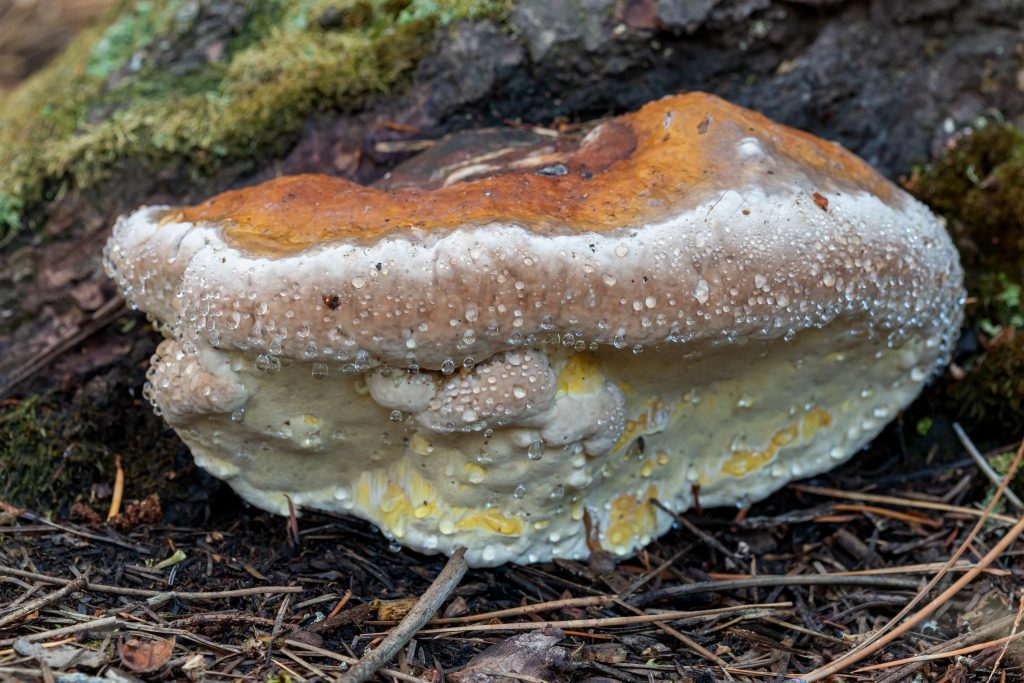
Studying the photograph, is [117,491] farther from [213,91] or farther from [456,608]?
[213,91]

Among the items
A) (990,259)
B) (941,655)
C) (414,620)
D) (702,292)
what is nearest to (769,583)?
(941,655)

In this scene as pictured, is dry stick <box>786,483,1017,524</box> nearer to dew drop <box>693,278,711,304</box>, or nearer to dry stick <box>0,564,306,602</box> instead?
dew drop <box>693,278,711,304</box>

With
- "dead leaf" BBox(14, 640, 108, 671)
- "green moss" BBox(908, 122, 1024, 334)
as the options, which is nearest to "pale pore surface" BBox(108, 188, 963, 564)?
"green moss" BBox(908, 122, 1024, 334)

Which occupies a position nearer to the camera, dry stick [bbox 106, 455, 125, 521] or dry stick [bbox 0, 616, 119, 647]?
dry stick [bbox 0, 616, 119, 647]

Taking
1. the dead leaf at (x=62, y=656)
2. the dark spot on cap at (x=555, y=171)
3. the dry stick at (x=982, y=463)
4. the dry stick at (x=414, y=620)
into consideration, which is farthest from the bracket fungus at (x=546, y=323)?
the dead leaf at (x=62, y=656)

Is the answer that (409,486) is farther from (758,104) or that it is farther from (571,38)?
(758,104)

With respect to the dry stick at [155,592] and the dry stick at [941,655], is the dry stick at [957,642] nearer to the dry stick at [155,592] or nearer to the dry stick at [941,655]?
the dry stick at [941,655]
